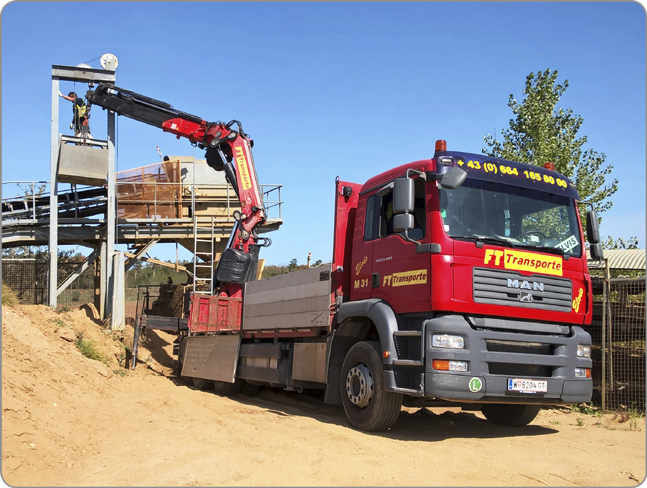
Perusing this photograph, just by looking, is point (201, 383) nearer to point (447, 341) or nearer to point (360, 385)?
point (360, 385)

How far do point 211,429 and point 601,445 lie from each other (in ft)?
16.3

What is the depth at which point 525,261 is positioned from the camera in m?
7.16

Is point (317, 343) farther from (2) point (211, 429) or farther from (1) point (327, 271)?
(2) point (211, 429)

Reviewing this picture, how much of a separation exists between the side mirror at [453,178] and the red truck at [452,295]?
1 cm

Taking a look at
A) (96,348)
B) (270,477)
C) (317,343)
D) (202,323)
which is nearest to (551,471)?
(270,477)

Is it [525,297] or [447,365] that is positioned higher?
Result: [525,297]

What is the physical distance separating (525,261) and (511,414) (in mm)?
2701

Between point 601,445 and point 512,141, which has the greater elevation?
point 512,141

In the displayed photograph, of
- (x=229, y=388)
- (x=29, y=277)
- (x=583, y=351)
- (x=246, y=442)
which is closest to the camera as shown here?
(x=246, y=442)

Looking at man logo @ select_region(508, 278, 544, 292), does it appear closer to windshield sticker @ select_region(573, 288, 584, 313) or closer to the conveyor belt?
windshield sticker @ select_region(573, 288, 584, 313)

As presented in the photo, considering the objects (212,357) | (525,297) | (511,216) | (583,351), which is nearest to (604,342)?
(583,351)

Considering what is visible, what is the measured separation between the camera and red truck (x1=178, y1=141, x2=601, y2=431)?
6789mm

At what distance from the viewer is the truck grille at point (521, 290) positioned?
6.91m

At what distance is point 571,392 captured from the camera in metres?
7.26
